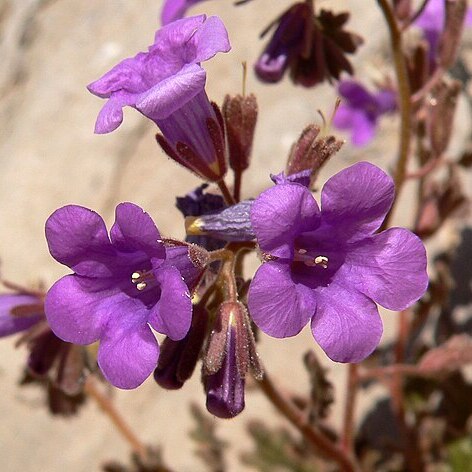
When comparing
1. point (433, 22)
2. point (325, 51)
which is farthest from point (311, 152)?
point (433, 22)

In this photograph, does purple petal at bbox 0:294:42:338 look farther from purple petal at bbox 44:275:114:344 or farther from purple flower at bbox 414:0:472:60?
purple flower at bbox 414:0:472:60

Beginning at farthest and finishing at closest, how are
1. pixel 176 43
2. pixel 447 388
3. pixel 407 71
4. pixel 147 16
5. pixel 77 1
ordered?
pixel 77 1, pixel 147 16, pixel 447 388, pixel 407 71, pixel 176 43

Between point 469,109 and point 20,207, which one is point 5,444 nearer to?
point 20,207

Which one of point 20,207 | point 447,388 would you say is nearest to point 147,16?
point 20,207

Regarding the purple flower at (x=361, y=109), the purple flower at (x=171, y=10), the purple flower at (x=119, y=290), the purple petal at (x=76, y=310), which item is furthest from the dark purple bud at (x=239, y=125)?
the purple flower at (x=361, y=109)

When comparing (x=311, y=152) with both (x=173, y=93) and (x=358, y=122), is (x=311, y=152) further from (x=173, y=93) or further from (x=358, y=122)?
(x=358, y=122)

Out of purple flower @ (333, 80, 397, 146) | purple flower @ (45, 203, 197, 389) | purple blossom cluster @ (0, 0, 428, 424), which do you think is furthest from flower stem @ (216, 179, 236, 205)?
purple flower @ (333, 80, 397, 146)
